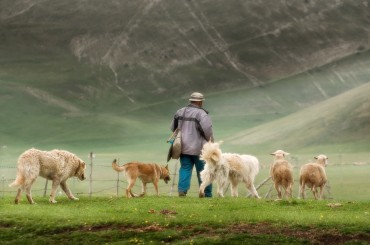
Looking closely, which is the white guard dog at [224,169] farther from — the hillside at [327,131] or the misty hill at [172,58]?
the misty hill at [172,58]

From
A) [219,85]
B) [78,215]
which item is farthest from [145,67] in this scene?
[78,215]

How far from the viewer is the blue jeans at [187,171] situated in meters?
21.0

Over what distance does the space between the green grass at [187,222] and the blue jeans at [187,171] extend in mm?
1992

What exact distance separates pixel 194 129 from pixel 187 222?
539 cm

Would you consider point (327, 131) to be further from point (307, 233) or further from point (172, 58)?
point (307, 233)

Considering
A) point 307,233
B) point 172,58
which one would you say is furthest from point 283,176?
point 172,58

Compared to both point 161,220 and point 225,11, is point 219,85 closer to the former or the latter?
point 225,11

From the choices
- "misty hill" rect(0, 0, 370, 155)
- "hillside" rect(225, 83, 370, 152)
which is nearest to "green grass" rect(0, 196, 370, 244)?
"hillside" rect(225, 83, 370, 152)

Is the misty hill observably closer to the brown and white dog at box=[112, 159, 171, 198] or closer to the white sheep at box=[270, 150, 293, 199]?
the white sheep at box=[270, 150, 293, 199]

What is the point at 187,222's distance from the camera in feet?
52.7

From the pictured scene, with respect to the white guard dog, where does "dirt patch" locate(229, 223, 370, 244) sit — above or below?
below

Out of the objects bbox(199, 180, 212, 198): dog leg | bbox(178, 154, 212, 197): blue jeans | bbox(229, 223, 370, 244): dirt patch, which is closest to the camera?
bbox(229, 223, 370, 244): dirt patch

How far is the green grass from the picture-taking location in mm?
14984

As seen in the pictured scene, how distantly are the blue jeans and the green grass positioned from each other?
1.99 m
